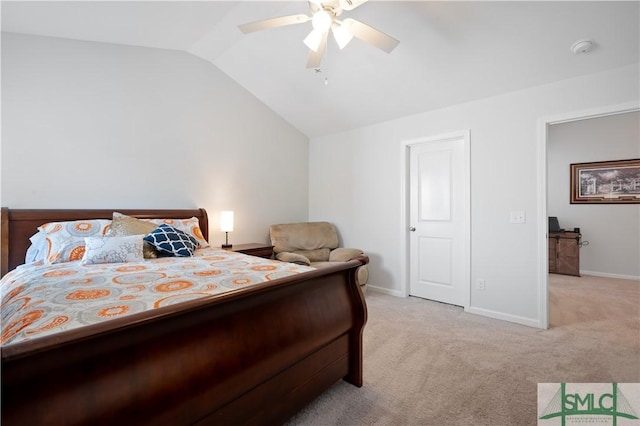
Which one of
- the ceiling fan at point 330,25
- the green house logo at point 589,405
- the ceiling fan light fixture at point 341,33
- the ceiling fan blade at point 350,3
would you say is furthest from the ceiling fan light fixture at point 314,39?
the green house logo at point 589,405

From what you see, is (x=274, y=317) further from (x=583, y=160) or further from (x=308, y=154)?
(x=583, y=160)

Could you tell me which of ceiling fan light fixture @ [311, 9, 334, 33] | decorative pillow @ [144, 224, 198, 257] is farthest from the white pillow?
ceiling fan light fixture @ [311, 9, 334, 33]

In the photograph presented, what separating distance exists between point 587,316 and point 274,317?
11.5 ft

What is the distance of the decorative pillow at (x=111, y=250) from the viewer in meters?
2.16

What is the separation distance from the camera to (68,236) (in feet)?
7.81

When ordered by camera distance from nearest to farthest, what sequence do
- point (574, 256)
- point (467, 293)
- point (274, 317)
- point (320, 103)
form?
point (274, 317), point (467, 293), point (320, 103), point (574, 256)

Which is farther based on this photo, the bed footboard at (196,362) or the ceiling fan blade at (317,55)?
the ceiling fan blade at (317,55)

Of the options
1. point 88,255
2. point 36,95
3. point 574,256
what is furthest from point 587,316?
point 36,95

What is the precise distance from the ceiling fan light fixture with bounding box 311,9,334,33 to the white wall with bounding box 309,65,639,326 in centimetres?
206

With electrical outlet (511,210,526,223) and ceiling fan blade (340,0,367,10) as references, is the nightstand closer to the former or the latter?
ceiling fan blade (340,0,367,10)

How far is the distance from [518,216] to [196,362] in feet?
10.3

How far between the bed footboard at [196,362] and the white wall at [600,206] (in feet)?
14.5

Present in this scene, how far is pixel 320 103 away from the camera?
395 centimetres

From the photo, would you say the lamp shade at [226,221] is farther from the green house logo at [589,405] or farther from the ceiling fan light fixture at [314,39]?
the green house logo at [589,405]
